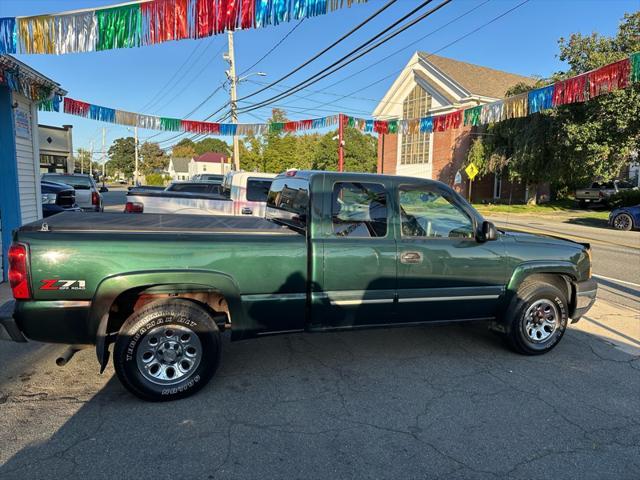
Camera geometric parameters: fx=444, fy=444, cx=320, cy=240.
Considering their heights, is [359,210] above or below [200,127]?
below

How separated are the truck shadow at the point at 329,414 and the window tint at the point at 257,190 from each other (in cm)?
516

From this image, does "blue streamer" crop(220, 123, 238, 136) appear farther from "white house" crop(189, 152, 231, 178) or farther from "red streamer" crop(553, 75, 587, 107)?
"white house" crop(189, 152, 231, 178)

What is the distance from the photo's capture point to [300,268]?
12.0ft

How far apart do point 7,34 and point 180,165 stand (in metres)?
103

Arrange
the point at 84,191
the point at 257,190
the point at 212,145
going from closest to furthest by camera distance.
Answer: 1. the point at 257,190
2. the point at 84,191
3. the point at 212,145

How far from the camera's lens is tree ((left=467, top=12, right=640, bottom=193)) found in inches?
775

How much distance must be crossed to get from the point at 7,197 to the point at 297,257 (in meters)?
6.44

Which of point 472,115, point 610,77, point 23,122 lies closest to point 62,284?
point 23,122

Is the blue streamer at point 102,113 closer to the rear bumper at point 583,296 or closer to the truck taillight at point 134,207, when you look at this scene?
the truck taillight at point 134,207

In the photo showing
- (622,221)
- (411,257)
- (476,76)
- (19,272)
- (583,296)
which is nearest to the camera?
(19,272)

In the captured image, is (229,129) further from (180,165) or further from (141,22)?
(180,165)

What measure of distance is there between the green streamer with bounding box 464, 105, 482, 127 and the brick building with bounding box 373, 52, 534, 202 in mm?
18289

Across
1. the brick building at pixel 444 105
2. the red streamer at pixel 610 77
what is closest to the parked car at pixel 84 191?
the red streamer at pixel 610 77

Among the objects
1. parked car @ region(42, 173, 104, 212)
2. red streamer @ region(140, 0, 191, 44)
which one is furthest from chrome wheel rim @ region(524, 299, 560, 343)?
parked car @ region(42, 173, 104, 212)
